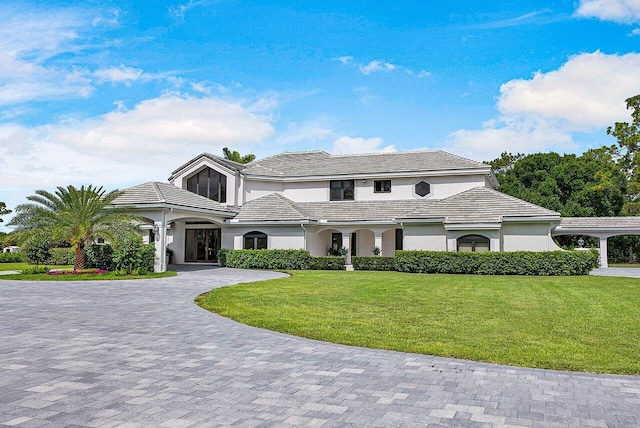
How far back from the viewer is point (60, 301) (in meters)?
13.4

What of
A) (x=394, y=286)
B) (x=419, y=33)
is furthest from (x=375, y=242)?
(x=419, y=33)

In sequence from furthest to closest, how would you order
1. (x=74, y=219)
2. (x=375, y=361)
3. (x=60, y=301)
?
(x=74, y=219) → (x=60, y=301) → (x=375, y=361)

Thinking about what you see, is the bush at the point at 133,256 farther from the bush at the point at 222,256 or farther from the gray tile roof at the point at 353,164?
the gray tile roof at the point at 353,164

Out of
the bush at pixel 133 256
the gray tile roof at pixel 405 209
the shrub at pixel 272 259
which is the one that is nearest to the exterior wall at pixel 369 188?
the gray tile roof at pixel 405 209

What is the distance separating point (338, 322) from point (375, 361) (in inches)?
127

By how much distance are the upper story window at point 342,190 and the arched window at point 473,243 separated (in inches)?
378

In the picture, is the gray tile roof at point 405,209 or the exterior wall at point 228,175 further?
the exterior wall at point 228,175

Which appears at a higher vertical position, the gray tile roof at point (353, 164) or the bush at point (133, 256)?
the gray tile roof at point (353, 164)

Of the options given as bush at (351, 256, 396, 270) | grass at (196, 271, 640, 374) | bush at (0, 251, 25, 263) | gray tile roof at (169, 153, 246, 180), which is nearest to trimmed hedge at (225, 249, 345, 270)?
bush at (351, 256, 396, 270)

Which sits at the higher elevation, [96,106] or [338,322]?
[96,106]

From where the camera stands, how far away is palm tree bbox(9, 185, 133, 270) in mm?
21781

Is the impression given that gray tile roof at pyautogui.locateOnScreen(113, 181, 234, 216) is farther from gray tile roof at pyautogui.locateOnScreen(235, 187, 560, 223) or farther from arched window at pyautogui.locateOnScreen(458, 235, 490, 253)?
arched window at pyautogui.locateOnScreen(458, 235, 490, 253)

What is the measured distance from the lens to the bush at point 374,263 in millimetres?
27812

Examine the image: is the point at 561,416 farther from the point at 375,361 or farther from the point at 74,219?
the point at 74,219
